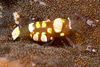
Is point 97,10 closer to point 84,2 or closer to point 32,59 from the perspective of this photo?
point 84,2

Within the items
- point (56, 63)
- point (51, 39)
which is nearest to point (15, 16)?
point (51, 39)

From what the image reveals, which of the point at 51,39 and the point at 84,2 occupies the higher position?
the point at 84,2

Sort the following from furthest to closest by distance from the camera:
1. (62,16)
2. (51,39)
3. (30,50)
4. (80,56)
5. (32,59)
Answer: (51,39)
(62,16)
(80,56)
(30,50)
(32,59)

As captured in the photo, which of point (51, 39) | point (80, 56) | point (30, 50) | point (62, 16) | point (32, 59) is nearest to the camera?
point (32, 59)

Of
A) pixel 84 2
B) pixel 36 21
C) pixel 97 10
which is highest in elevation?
pixel 84 2

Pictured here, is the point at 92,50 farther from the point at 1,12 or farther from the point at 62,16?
the point at 1,12

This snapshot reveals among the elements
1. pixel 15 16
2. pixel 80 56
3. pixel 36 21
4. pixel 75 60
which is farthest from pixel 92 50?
pixel 15 16

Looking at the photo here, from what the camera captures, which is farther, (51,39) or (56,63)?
(51,39)
